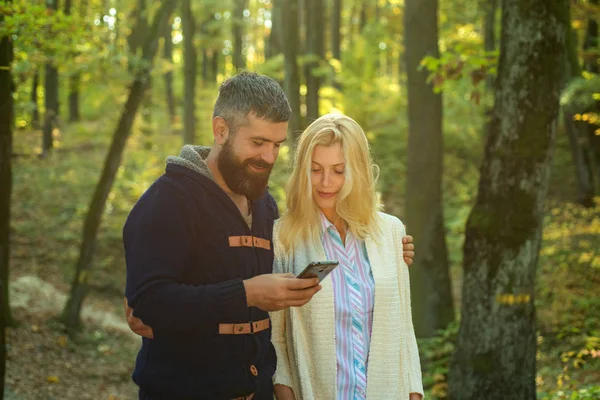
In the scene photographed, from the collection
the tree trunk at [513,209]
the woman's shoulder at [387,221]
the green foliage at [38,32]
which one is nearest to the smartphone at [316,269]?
the woman's shoulder at [387,221]

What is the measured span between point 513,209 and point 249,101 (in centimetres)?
359

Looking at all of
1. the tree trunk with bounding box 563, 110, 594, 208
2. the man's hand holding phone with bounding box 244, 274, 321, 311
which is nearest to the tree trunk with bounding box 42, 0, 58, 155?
the tree trunk with bounding box 563, 110, 594, 208

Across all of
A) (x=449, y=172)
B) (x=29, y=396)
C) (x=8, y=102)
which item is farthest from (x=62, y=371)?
(x=449, y=172)

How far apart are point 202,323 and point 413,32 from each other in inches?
349

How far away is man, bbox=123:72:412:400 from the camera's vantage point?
8.96 ft

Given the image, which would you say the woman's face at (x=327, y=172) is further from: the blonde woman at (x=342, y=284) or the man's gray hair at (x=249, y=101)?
the man's gray hair at (x=249, y=101)

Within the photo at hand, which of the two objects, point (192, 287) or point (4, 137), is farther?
point (4, 137)

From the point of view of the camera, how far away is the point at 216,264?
2.97 meters

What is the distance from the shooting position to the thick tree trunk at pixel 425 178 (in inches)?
416

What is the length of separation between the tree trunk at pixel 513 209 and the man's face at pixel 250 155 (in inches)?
136

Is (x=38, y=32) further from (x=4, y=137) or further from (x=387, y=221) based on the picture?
(x=387, y=221)

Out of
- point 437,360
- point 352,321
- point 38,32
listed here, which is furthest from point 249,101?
point 437,360

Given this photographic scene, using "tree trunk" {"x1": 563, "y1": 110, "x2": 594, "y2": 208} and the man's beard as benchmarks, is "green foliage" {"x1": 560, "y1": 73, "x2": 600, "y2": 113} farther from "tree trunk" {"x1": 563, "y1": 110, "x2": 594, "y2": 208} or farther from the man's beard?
the man's beard

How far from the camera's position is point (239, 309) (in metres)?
2.76
